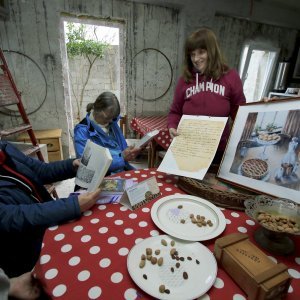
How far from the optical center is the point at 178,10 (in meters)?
3.15

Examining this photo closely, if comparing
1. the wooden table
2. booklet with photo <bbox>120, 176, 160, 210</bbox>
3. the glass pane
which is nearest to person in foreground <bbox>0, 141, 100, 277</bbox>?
booklet with photo <bbox>120, 176, 160, 210</bbox>

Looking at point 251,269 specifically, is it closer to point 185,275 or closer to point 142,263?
point 185,275

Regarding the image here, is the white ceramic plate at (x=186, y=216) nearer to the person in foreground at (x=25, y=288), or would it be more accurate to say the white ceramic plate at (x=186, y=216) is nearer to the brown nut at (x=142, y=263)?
the brown nut at (x=142, y=263)

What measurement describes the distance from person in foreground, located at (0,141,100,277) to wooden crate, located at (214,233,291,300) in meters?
0.50

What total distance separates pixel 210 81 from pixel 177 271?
39.5 inches

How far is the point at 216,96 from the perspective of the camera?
121 centimetres

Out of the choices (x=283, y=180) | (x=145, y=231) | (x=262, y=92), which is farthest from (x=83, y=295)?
(x=262, y=92)

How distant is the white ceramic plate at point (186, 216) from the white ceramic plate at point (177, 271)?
47mm

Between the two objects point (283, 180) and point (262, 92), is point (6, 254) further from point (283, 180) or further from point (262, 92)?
point (262, 92)

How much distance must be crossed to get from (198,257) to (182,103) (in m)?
0.97

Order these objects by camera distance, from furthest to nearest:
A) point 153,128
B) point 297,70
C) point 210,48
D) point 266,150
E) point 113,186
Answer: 1. point 297,70
2. point 153,128
3. point 210,48
4. point 113,186
5. point 266,150

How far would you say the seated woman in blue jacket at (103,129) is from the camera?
142 centimetres

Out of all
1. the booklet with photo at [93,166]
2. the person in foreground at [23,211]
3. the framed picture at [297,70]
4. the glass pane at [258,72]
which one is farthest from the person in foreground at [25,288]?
the framed picture at [297,70]

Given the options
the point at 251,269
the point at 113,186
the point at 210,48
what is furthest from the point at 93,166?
the point at 210,48
